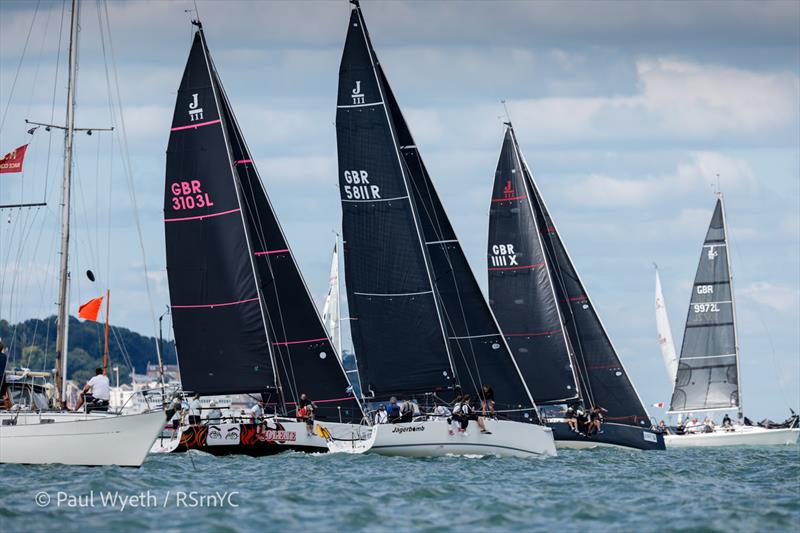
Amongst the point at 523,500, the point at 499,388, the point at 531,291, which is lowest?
the point at 523,500

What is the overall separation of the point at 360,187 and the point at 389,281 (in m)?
2.68

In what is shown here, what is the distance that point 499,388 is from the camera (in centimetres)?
4159

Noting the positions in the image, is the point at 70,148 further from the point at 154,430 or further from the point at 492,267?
the point at 492,267

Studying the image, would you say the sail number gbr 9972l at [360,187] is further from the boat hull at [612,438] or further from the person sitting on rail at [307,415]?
the boat hull at [612,438]

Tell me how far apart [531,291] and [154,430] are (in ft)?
76.1

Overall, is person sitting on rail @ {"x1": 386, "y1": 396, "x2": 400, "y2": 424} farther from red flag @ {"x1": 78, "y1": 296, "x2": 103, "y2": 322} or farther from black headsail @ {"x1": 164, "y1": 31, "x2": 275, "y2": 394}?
red flag @ {"x1": 78, "y1": 296, "x2": 103, "y2": 322}

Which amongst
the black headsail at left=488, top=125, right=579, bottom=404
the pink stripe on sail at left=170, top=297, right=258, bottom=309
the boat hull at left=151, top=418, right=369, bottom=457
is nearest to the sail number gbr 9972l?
the pink stripe on sail at left=170, top=297, right=258, bottom=309

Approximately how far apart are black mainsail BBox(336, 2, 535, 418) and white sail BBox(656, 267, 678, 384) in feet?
123

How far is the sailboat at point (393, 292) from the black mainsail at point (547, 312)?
8014mm

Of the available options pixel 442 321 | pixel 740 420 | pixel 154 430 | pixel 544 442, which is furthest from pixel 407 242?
pixel 740 420

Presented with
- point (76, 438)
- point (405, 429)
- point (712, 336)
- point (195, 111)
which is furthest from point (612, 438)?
point (76, 438)

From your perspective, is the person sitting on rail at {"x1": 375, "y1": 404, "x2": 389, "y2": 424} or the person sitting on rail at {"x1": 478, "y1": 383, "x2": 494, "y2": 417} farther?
the person sitting on rail at {"x1": 375, "y1": 404, "x2": 389, "y2": 424}

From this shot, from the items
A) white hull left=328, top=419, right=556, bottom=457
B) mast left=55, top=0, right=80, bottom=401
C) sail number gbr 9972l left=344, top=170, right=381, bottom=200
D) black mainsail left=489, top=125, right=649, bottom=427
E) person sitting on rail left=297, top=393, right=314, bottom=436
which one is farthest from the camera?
black mainsail left=489, top=125, right=649, bottom=427

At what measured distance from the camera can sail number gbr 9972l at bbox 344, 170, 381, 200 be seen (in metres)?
41.0
